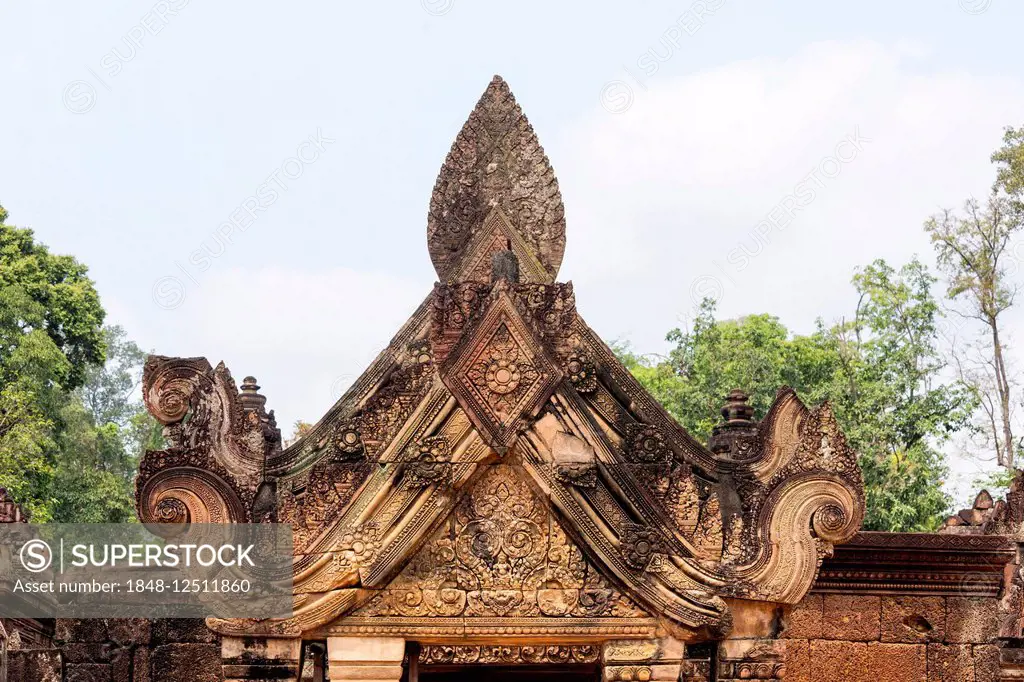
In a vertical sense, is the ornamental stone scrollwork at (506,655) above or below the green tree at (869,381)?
below

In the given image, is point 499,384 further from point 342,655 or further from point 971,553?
point 971,553

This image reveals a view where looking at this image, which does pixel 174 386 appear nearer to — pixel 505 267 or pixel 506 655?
pixel 505 267

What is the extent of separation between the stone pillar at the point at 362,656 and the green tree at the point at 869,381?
71.8ft

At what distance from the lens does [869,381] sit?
111ft

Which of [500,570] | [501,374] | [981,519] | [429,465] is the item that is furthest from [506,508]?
[981,519]

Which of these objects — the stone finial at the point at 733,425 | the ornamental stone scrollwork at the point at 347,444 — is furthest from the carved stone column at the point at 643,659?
the stone finial at the point at 733,425

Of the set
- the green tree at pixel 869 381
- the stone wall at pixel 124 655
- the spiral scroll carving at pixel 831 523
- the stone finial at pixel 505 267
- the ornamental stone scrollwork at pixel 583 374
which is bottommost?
the stone wall at pixel 124 655

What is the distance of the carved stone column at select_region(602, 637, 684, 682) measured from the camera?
8.80m

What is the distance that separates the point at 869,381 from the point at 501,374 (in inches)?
1047

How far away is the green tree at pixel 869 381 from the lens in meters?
30.3

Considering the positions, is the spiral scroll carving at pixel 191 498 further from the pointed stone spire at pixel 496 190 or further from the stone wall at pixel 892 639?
the stone wall at pixel 892 639

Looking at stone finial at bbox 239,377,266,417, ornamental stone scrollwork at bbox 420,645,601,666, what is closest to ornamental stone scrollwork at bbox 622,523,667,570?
ornamental stone scrollwork at bbox 420,645,601,666

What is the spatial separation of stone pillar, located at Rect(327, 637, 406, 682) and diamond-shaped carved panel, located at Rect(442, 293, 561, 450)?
1.39 meters

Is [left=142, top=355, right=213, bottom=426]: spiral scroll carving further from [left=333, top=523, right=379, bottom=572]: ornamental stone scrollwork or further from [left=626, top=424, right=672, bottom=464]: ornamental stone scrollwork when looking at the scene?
[left=626, top=424, right=672, bottom=464]: ornamental stone scrollwork
